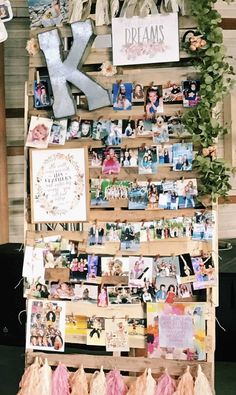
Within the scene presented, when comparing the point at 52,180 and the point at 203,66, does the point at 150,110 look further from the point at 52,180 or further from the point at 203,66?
the point at 52,180

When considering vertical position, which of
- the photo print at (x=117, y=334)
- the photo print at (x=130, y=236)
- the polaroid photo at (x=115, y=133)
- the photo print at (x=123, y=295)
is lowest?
the photo print at (x=117, y=334)

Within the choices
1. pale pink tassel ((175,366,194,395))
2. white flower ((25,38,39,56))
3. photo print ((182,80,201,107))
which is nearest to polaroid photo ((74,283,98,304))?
pale pink tassel ((175,366,194,395))

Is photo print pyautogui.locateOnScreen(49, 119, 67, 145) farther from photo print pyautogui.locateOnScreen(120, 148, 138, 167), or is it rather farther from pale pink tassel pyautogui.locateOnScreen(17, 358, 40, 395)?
pale pink tassel pyautogui.locateOnScreen(17, 358, 40, 395)

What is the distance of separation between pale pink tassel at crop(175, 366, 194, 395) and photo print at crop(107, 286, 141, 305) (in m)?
0.40

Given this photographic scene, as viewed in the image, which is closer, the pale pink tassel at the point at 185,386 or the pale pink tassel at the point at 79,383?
the pale pink tassel at the point at 185,386

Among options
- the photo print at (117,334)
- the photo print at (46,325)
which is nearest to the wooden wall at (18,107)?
the photo print at (46,325)

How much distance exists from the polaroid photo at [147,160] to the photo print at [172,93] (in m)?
0.23

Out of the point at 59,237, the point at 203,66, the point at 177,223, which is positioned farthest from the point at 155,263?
the point at 203,66

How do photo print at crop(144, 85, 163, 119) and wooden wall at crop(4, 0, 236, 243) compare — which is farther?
wooden wall at crop(4, 0, 236, 243)

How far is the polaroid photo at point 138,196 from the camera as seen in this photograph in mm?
2656

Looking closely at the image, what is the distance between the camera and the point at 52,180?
2.73m

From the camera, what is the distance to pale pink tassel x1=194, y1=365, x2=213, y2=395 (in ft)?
8.28

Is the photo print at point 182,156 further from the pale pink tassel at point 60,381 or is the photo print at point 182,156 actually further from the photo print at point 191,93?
the pale pink tassel at point 60,381

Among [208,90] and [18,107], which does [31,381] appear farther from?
[18,107]
